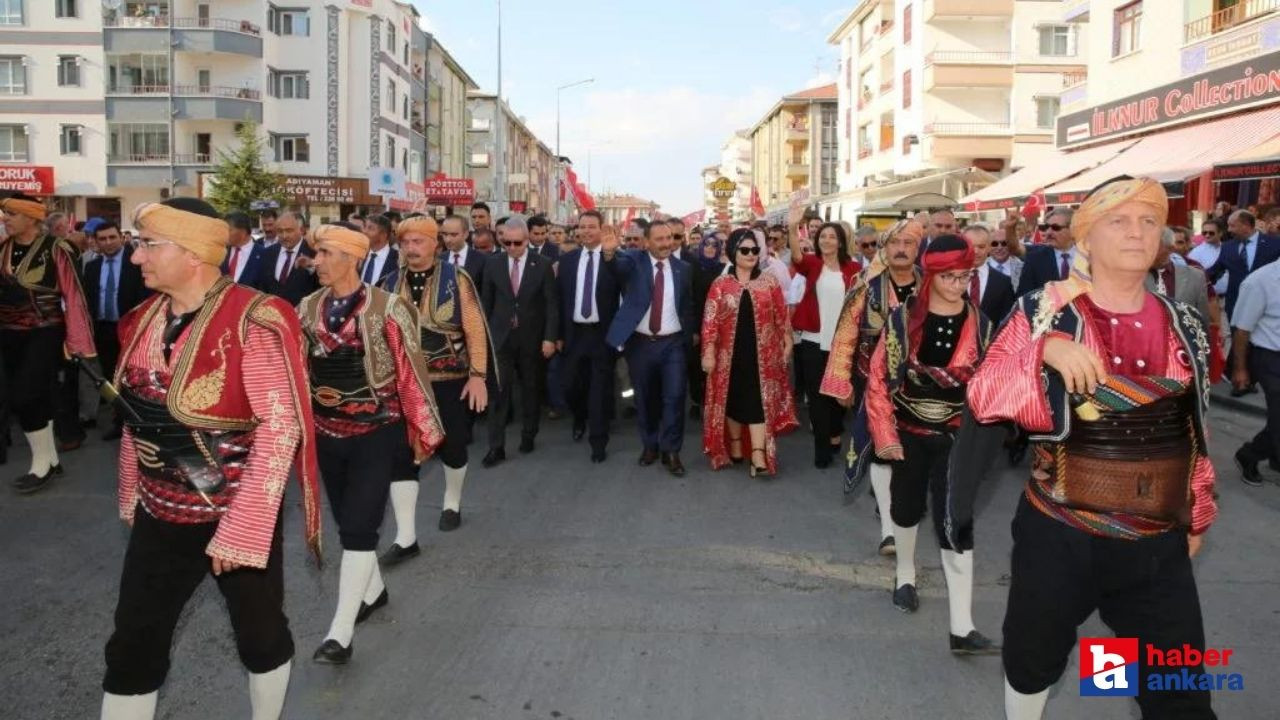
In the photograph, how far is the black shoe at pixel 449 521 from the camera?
680cm

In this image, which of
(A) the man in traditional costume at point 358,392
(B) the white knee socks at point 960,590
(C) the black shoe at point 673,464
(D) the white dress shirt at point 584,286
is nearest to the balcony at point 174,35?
(D) the white dress shirt at point 584,286

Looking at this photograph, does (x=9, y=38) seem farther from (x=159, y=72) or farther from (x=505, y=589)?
(x=505, y=589)

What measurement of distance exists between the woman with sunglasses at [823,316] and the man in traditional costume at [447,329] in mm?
3406

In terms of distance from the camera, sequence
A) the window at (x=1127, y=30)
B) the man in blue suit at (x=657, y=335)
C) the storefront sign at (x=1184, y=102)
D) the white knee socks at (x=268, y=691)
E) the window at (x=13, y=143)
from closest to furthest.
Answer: the white knee socks at (x=268, y=691), the man in blue suit at (x=657, y=335), the storefront sign at (x=1184, y=102), the window at (x=1127, y=30), the window at (x=13, y=143)

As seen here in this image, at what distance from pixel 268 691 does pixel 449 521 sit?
11.2 ft

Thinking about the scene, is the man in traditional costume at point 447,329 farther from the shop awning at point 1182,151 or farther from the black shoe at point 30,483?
the shop awning at point 1182,151

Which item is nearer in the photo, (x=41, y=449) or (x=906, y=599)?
(x=906, y=599)

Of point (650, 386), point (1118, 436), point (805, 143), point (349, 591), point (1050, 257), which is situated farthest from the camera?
point (805, 143)

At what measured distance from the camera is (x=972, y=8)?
3994 centimetres

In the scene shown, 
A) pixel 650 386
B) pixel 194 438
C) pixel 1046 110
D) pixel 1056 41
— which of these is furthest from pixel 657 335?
pixel 1056 41

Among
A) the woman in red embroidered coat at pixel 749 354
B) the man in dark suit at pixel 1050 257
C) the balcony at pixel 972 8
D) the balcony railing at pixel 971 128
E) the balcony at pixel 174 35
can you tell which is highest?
the balcony at pixel 972 8

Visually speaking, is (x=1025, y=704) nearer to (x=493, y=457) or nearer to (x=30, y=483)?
(x=493, y=457)

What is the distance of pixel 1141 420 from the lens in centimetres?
299

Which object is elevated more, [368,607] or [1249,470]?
[1249,470]
